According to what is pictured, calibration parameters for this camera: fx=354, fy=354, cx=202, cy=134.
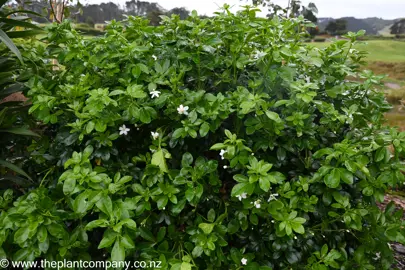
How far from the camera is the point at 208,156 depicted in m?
1.47

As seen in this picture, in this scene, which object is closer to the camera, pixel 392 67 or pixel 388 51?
pixel 392 67

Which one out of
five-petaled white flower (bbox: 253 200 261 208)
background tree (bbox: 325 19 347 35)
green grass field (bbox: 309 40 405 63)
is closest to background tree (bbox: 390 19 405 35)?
green grass field (bbox: 309 40 405 63)

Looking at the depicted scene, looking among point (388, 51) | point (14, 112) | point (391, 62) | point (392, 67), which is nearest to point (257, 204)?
point (14, 112)

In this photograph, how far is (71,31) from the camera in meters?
1.47

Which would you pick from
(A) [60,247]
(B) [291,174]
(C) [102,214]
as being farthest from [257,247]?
(A) [60,247]

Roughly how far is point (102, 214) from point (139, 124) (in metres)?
0.40

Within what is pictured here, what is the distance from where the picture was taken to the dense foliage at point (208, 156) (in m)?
1.14

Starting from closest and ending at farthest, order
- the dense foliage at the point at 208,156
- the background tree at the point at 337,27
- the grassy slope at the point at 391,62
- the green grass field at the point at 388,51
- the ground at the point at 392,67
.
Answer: the dense foliage at the point at 208,156 → the ground at the point at 392,67 → the grassy slope at the point at 391,62 → the green grass field at the point at 388,51 → the background tree at the point at 337,27

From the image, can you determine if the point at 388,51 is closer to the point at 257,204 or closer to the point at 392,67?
the point at 392,67

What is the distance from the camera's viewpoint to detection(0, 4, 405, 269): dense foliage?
3.73 ft

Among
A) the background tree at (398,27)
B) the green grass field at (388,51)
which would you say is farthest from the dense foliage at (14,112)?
the green grass field at (388,51)

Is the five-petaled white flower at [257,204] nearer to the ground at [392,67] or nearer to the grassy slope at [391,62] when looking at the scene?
the ground at [392,67]

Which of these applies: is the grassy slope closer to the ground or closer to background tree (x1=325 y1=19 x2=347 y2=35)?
the ground

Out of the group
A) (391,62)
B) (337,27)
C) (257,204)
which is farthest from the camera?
(337,27)
